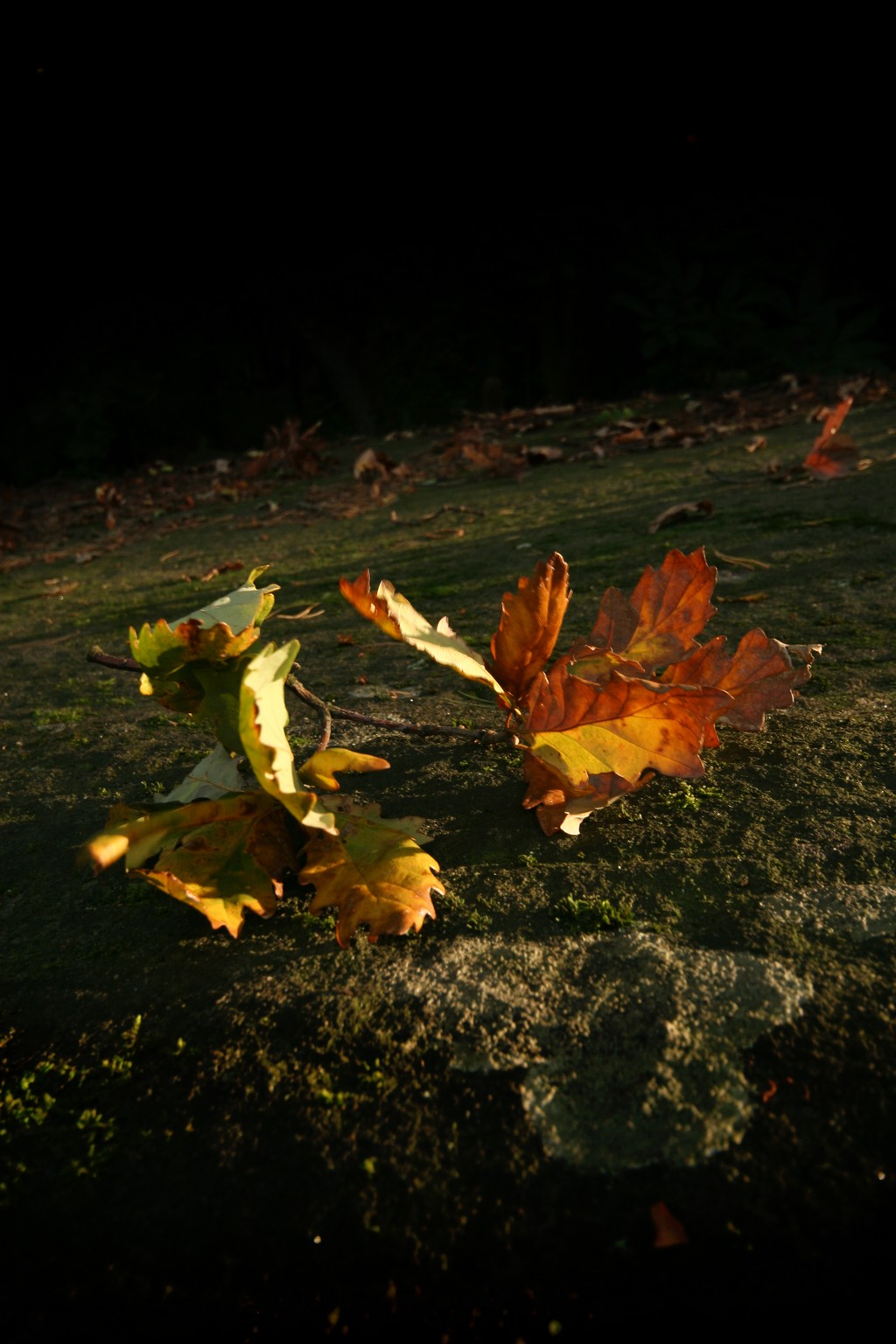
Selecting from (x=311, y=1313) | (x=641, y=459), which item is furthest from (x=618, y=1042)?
(x=641, y=459)

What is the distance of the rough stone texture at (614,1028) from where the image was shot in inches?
23.7

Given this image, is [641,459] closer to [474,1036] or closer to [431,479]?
[431,479]

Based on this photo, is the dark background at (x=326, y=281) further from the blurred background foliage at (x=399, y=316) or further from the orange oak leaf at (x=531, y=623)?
the orange oak leaf at (x=531, y=623)

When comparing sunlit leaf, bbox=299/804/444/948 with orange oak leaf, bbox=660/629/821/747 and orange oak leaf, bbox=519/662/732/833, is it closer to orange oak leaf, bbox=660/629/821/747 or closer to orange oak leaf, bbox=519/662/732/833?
orange oak leaf, bbox=519/662/732/833

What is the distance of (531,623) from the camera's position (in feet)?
3.47

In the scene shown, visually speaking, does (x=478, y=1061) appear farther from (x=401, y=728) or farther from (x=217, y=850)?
(x=401, y=728)

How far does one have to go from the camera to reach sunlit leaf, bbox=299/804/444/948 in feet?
2.60

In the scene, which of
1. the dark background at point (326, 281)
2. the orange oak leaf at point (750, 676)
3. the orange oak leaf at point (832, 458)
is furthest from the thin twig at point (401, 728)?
the dark background at point (326, 281)

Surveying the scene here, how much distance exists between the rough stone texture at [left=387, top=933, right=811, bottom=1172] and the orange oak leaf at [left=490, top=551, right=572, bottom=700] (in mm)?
371

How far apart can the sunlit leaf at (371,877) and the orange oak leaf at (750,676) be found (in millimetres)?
356

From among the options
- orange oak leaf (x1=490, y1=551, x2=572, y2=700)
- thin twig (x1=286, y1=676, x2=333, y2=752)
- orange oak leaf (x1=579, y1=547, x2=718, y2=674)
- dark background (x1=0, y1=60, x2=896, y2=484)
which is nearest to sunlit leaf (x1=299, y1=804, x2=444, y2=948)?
thin twig (x1=286, y1=676, x2=333, y2=752)

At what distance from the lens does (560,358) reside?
29.7 feet

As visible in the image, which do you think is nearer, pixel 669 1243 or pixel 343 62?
pixel 669 1243

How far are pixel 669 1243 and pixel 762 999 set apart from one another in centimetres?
20
